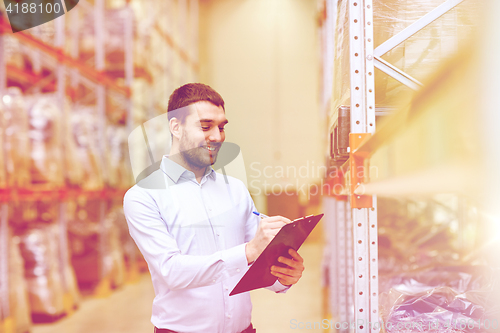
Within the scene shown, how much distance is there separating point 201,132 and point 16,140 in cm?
249

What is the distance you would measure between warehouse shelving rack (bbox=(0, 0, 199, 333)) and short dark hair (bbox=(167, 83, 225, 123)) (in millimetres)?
2203

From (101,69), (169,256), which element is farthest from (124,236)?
(169,256)

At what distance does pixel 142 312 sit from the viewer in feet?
13.3

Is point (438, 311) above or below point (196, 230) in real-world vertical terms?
below

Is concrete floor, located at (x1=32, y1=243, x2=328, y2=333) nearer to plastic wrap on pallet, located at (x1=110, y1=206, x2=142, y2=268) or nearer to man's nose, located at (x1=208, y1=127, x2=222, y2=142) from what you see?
plastic wrap on pallet, located at (x1=110, y1=206, x2=142, y2=268)

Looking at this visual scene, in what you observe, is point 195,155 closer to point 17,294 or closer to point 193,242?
point 193,242

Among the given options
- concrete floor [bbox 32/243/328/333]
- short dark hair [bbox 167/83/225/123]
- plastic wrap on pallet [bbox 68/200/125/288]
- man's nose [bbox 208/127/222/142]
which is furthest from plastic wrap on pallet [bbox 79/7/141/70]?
man's nose [bbox 208/127/222/142]

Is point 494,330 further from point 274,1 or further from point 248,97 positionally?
point 274,1

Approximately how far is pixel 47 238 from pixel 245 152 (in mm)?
2092

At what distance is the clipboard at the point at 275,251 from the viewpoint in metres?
1.18

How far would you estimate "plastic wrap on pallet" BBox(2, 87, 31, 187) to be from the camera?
10.7ft

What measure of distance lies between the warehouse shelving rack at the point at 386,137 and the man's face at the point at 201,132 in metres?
A: 0.56

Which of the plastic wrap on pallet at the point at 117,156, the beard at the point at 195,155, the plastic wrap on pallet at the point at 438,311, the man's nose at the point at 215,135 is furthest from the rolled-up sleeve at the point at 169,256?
the plastic wrap on pallet at the point at 117,156

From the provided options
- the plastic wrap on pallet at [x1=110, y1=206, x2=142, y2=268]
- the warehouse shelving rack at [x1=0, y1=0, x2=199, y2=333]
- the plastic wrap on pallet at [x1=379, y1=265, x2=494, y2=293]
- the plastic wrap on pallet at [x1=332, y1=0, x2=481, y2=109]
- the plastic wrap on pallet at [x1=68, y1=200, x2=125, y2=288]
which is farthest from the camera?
the plastic wrap on pallet at [x1=110, y1=206, x2=142, y2=268]
